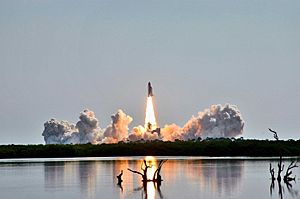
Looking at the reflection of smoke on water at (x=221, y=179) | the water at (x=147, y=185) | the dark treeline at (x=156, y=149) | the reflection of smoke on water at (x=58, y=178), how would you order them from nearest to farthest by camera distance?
1. the water at (x=147, y=185)
2. the reflection of smoke on water at (x=221, y=179)
3. the reflection of smoke on water at (x=58, y=178)
4. the dark treeline at (x=156, y=149)

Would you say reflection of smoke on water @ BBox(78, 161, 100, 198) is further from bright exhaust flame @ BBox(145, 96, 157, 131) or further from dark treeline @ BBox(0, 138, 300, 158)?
bright exhaust flame @ BBox(145, 96, 157, 131)

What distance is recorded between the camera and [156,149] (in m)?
123

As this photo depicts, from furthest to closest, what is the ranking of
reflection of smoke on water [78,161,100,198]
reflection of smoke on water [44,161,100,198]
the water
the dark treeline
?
1. the dark treeline
2. reflection of smoke on water [44,161,100,198]
3. reflection of smoke on water [78,161,100,198]
4. the water

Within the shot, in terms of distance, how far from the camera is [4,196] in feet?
177

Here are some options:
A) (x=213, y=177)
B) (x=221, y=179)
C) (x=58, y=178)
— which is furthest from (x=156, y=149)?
(x=221, y=179)

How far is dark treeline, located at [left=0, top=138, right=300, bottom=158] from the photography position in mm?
120819

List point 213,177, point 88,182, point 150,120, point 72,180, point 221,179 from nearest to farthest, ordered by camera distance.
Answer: point 88,182 → point 221,179 → point 213,177 → point 72,180 → point 150,120

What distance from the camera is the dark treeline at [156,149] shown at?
12082cm

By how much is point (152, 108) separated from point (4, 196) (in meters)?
87.3

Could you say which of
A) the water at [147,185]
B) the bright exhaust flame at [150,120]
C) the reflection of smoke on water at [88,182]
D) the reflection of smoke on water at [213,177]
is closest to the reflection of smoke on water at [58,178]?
the water at [147,185]

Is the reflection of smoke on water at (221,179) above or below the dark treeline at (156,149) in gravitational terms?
below

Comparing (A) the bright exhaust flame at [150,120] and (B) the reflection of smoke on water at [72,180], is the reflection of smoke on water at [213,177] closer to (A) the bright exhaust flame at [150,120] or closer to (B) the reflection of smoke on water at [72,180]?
(B) the reflection of smoke on water at [72,180]

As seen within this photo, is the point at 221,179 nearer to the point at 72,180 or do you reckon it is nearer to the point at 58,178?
the point at 72,180

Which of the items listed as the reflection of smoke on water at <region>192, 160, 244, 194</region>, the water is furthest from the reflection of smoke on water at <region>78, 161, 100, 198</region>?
the reflection of smoke on water at <region>192, 160, 244, 194</region>
